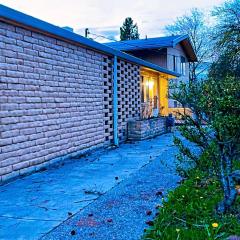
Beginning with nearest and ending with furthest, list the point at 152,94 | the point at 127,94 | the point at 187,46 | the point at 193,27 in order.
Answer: the point at 127,94
the point at 152,94
the point at 187,46
the point at 193,27

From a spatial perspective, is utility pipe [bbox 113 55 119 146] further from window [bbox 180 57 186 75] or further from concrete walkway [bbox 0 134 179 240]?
window [bbox 180 57 186 75]

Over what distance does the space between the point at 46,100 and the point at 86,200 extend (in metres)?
3.17

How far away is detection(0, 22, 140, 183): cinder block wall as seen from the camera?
647cm

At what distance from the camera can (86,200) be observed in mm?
5027

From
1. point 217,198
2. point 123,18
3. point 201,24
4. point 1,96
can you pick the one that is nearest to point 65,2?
point 1,96

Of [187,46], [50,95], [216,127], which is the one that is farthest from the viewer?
[187,46]

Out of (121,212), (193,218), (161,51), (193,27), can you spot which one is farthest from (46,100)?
(193,27)

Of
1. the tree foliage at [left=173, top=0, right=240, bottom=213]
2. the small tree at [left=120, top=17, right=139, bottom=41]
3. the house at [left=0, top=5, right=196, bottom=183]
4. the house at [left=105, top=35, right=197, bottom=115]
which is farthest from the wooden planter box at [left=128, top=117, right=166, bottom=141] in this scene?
the small tree at [left=120, top=17, right=139, bottom=41]

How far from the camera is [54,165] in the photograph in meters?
7.76

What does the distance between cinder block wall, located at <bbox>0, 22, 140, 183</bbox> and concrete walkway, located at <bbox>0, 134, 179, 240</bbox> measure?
18.7 inches

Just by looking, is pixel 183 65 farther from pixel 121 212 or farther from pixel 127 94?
pixel 121 212

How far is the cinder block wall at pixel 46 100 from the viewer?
647 centimetres

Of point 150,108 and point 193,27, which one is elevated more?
point 193,27

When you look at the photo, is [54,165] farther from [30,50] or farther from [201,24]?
[201,24]
